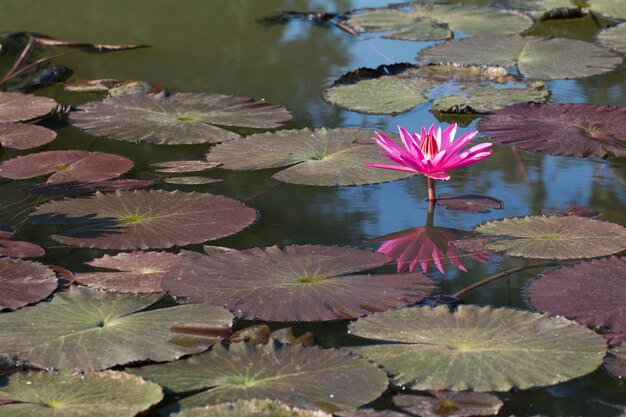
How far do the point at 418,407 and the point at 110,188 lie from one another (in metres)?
1.35

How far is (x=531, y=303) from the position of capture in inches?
80.6

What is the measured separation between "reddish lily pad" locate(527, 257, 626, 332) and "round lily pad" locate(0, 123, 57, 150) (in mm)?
1664

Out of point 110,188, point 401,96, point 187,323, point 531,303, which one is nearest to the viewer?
point 187,323

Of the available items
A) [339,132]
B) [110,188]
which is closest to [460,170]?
[339,132]

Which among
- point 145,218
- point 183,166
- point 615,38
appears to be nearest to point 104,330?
point 145,218

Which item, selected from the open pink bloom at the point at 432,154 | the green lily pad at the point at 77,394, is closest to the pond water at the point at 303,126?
the open pink bloom at the point at 432,154

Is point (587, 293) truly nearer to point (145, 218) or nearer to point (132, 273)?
point (132, 273)

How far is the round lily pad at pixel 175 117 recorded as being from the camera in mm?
3154

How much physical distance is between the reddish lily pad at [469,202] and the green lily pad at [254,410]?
3.75 ft

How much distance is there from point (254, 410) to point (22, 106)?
86.2 inches

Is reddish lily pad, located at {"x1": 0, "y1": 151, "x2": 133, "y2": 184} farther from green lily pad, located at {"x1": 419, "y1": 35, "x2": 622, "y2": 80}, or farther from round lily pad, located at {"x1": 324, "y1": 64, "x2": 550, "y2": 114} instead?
green lily pad, located at {"x1": 419, "y1": 35, "x2": 622, "y2": 80}

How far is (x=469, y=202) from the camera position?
262 centimetres

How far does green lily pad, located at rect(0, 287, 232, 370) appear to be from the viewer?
1.79 meters

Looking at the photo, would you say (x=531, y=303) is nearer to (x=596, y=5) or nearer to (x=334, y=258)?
(x=334, y=258)
